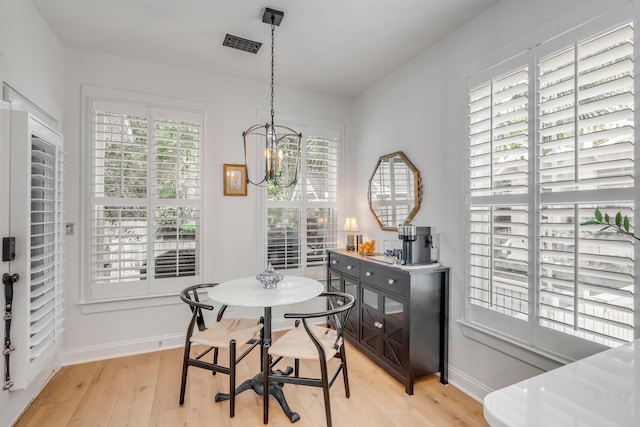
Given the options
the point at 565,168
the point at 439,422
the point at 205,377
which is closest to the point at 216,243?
the point at 205,377

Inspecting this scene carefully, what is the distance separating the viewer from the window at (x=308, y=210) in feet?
12.0

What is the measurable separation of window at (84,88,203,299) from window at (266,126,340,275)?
843 millimetres

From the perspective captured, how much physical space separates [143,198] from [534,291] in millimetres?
3288

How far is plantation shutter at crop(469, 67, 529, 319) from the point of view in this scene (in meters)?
2.04

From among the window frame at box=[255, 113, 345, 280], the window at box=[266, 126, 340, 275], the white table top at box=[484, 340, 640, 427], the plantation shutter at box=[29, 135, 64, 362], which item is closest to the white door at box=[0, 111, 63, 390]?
the plantation shutter at box=[29, 135, 64, 362]

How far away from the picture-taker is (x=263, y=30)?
2562 millimetres

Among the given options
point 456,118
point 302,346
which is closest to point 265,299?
point 302,346

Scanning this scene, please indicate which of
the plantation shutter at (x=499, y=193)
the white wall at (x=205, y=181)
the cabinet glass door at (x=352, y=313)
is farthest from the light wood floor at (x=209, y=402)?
the plantation shutter at (x=499, y=193)

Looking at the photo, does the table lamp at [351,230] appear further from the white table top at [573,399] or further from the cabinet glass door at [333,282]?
the white table top at [573,399]

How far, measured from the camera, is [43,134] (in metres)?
2.18

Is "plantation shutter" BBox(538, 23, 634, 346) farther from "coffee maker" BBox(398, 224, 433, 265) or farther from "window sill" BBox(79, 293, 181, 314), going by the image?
"window sill" BBox(79, 293, 181, 314)

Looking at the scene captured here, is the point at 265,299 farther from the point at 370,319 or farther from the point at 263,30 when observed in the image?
the point at 263,30

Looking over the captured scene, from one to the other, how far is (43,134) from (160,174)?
40.7 inches

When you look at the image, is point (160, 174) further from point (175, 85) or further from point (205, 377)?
point (205, 377)
